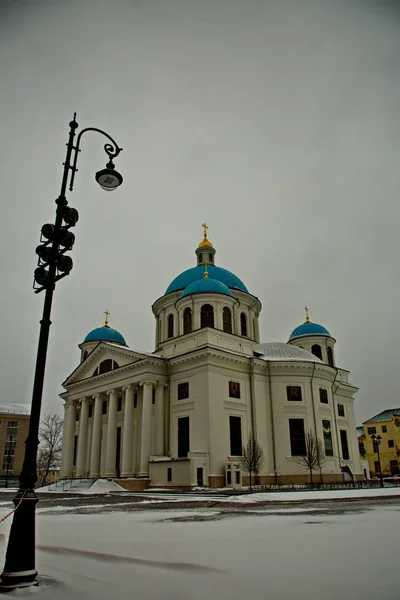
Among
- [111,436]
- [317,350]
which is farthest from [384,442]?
[111,436]

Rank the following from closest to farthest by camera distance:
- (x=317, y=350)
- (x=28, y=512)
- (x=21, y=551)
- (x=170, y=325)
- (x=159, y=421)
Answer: (x=21, y=551), (x=28, y=512), (x=159, y=421), (x=170, y=325), (x=317, y=350)

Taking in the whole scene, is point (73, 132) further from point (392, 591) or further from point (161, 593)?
point (392, 591)

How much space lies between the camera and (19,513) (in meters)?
6.29

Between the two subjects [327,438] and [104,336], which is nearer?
[327,438]

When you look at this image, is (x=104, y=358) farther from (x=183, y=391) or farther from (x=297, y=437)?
(x=297, y=437)

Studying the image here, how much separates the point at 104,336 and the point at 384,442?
54.9 meters

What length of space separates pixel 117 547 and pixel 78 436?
41.7m

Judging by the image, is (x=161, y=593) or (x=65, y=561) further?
(x=65, y=561)

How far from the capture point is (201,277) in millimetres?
49250

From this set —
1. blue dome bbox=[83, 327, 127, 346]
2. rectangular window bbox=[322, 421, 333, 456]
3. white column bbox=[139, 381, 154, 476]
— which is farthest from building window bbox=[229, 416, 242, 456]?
blue dome bbox=[83, 327, 127, 346]

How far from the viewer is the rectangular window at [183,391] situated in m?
39.0

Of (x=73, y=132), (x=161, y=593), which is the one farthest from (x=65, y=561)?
(x=73, y=132)

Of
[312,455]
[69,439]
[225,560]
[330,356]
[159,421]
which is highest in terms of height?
[330,356]

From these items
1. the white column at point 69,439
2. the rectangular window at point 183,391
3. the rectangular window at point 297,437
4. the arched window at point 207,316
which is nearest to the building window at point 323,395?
the rectangular window at point 297,437
